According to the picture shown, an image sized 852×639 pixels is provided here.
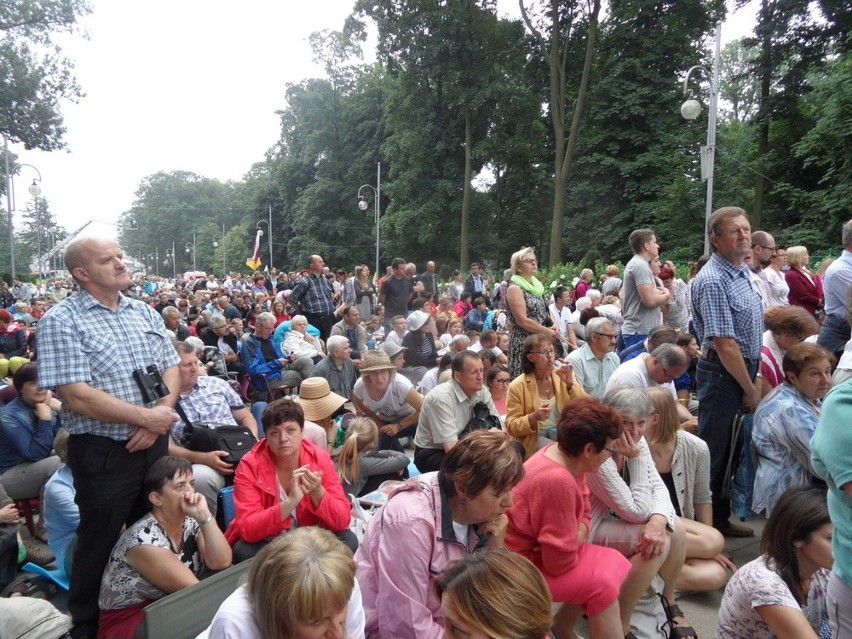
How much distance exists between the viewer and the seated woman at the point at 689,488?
3.36 m

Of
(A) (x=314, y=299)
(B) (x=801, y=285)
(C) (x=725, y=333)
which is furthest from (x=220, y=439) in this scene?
(B) (x=801, y=285)

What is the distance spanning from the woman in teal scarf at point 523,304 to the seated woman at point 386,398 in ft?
3.44

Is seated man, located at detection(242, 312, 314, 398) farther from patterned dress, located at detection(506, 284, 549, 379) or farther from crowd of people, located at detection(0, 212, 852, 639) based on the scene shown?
patterned dress, located at detection(506, 284, 549, 379)

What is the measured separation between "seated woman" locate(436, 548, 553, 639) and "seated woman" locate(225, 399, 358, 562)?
148cm

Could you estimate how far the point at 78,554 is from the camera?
2738 millimetres

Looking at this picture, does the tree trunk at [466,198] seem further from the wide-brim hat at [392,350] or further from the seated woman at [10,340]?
the wide-brim hat at [392,350]

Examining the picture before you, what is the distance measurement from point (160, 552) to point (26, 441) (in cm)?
235

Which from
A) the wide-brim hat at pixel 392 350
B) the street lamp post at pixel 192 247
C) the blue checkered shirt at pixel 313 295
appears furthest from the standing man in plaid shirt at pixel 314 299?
the street lamp post at pixel 192 247

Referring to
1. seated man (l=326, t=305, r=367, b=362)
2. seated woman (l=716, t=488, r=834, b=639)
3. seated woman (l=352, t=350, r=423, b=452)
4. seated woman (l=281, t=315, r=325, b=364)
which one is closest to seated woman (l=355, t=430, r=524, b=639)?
seated woman (l=716, t=488, r=834, b=639)

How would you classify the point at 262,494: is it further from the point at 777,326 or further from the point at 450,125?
the point at 450,125

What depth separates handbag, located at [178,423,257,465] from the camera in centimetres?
385

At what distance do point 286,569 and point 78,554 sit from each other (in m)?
1.63

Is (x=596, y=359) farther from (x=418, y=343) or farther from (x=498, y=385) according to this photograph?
(x=418, y=343)

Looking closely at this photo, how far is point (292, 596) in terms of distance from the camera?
5.50ft
